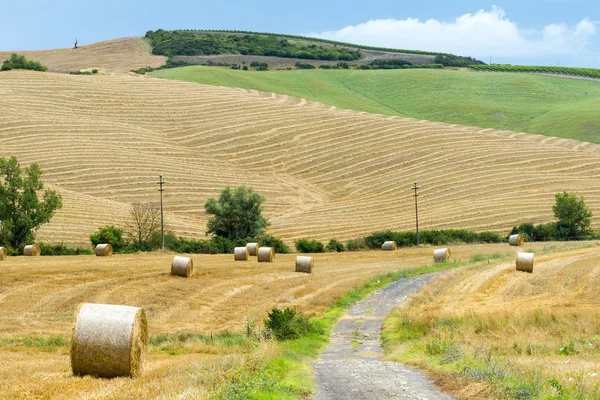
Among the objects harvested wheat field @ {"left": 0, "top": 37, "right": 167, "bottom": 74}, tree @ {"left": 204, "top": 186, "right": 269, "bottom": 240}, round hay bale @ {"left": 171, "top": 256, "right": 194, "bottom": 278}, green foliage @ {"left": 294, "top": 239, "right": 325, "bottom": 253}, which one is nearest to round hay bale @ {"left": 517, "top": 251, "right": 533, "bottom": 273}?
round hay bale @ {"left": 171, "top": 256, "right": 194, "bottom": 278}

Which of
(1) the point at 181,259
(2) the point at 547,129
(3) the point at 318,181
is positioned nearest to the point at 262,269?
(1) the point at 181,259

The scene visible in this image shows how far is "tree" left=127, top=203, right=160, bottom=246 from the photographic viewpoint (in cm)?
6490

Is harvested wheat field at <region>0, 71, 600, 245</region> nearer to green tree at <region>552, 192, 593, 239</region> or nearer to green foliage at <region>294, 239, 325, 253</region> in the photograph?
green tree at <region>552, 192, 593, 239</region>

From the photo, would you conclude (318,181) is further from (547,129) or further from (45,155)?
(547,129)

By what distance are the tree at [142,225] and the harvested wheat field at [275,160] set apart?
1832 mm

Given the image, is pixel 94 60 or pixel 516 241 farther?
pixel 94 60

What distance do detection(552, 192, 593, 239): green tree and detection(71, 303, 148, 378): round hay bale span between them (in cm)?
6353

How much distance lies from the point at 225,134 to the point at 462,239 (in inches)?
1810

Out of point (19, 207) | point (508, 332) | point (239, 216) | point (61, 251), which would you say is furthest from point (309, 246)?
point (508, 332)

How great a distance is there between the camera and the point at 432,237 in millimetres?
70500

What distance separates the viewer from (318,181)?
95.3 meters

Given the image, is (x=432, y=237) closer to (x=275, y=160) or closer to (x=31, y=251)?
(x=31, y=251)

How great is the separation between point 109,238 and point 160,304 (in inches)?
1246

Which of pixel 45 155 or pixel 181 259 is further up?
pixel 45 155
